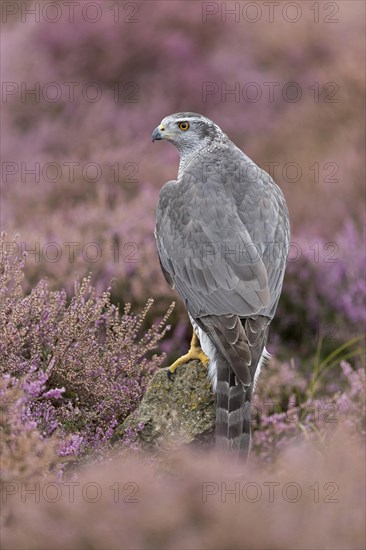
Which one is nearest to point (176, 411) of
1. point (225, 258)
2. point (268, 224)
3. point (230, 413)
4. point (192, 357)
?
point (192, 357)

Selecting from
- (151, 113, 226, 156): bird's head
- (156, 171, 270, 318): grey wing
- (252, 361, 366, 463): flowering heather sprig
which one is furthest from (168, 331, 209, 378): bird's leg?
(151, 113, 226, 156): bird's head

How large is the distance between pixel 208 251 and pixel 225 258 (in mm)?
99

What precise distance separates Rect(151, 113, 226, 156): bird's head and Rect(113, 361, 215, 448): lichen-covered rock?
1.27 metres

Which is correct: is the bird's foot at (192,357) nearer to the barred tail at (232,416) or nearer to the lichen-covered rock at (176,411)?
the lichen-covered rock at (176,411)

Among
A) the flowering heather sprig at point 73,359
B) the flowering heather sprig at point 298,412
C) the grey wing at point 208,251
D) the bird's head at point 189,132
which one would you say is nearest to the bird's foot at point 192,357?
the flowering heather sprig at point 73,359

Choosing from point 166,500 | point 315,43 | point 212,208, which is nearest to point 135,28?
point 315,43

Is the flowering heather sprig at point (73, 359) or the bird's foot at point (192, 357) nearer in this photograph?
the flowering heather sprig at point (73, 359)

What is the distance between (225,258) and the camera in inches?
160

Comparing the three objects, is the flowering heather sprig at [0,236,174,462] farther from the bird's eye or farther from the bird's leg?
the bird's eye

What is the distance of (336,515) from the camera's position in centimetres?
252

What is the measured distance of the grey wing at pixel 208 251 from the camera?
156 inches

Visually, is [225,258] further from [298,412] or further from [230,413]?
[298,412]

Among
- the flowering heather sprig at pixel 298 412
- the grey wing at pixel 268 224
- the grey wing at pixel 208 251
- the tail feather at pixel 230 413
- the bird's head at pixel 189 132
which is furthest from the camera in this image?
the bird's head at pixel 189 132

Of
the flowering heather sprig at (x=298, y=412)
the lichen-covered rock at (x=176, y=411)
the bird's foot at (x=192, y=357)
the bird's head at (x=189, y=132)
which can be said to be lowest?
the flowering heather sprig at (x=298, y=412)
